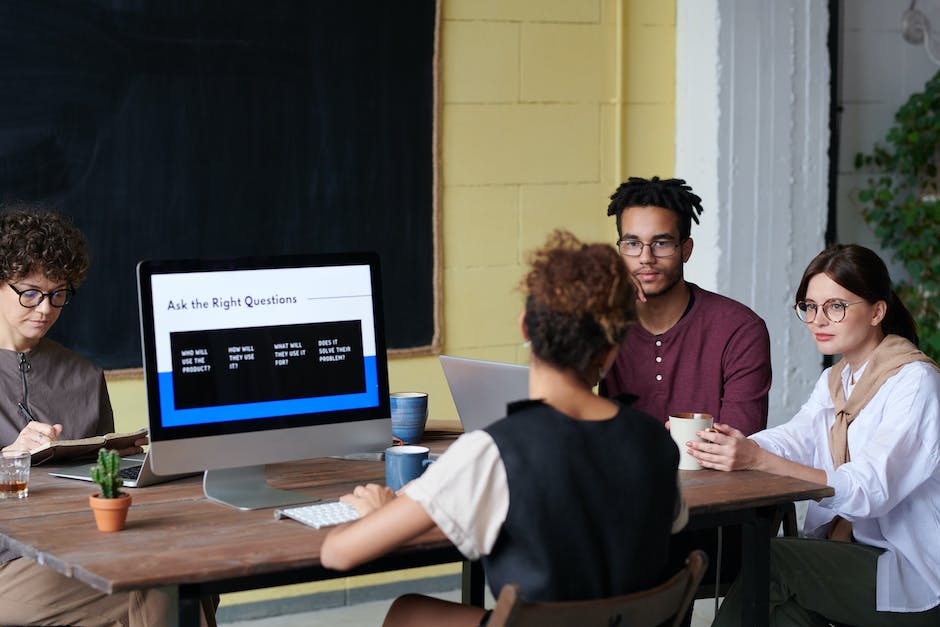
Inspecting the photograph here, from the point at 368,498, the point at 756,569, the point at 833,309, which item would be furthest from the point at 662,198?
the point at 368,498

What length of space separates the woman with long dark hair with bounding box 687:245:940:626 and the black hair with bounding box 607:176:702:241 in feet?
1.13

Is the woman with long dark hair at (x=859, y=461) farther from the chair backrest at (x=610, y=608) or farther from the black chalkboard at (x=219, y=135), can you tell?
the black chalkboard at (x=219, y=135)

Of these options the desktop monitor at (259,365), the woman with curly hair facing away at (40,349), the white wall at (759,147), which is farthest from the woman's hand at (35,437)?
the white wall at (759,147)

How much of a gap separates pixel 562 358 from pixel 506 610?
38cm

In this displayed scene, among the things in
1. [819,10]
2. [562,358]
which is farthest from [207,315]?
[819,10]

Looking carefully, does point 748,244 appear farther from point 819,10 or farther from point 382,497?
point 382,497

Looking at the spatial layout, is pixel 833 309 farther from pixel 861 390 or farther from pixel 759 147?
pixel 759 147

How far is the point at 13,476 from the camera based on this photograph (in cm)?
231

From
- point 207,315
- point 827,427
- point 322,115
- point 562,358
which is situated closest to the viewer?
point 562,358

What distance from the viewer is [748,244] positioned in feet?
14.0

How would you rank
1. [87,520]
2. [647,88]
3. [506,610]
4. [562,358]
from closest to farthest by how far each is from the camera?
1. [506,610]
2. [562,358]
3. [87,520]
4. [647,88]

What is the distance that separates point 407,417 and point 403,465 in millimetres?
504

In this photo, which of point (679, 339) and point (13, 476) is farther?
point (679, 339)

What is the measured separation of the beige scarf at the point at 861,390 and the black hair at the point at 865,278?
5cm
